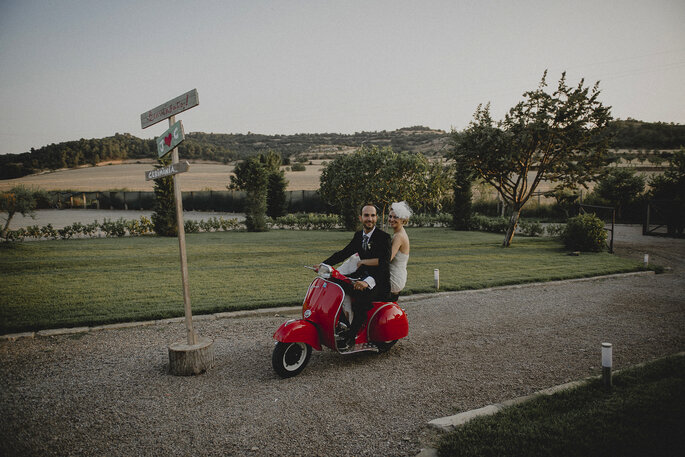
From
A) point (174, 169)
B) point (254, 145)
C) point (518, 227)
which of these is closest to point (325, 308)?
point (174, 169)

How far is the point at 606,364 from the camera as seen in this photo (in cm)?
404

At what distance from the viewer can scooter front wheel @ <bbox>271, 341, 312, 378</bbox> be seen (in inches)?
173

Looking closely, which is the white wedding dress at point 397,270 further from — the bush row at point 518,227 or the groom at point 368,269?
the bush row at point 518,227

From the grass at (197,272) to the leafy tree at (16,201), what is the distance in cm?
163

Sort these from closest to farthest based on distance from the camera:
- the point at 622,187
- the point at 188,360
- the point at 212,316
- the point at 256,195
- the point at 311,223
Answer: the point at 188,360, the point at 212,316, the point at 256,195, the point at 311,223, the point at 622,187

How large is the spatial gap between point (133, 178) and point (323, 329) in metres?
64.7

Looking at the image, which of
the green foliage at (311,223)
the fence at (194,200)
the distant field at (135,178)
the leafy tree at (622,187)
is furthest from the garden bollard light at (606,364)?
the distant field at (135,178)

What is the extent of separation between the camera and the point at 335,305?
455 centimetres

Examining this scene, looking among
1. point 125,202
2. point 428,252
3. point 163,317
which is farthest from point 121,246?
point 125,202

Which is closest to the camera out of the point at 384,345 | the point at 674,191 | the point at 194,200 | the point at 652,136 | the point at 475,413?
the point at 475,413

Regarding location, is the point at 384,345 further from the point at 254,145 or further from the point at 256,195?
the point at 254,145

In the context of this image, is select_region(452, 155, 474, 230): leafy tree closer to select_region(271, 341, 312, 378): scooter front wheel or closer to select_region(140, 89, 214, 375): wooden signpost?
select_region(271, 341, 312, 378): scooter front wheel

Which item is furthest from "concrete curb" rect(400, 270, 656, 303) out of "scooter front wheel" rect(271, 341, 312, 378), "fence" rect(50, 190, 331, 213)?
"fence" rect(50, 190, 331, 213)

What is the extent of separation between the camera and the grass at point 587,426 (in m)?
2.96
